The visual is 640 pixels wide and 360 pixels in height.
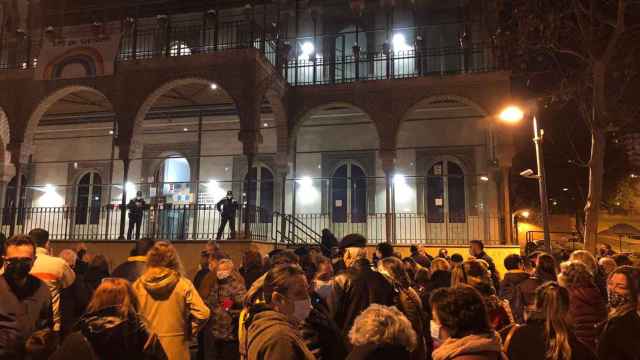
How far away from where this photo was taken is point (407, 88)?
1859 cm

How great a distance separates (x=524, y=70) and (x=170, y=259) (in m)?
15.4

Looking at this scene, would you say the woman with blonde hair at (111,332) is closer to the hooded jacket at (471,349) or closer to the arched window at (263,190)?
the hooded jacket at (471,349)

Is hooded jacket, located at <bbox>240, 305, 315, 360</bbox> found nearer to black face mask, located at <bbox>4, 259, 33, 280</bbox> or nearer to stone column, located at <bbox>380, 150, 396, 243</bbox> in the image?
black face mask, located at <bbox>4, 259, 33, 280</bbox>

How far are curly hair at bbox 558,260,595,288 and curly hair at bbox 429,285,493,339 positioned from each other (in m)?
2.35

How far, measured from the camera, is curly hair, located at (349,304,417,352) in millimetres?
2898

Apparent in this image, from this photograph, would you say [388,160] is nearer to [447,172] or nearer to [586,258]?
[447,172]

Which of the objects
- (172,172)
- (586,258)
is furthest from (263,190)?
(586,258)

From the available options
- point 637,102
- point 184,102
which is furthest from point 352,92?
point 637,102

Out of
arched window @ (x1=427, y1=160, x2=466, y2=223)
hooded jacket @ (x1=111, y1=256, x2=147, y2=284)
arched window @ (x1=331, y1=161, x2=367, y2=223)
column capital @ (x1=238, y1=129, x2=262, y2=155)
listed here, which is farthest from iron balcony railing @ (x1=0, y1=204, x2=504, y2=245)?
hooded jacket @ (x1=111, y1=256, x2=147, y2=284)

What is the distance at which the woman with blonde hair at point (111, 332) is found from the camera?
2904 millimetres

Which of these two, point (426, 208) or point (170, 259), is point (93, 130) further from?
point (170, 259)

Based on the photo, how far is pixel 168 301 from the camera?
Answer: 490 centimetres

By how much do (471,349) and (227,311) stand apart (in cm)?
354

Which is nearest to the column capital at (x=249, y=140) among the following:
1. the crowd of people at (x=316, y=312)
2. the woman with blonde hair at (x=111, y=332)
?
the crowd of people at (x=316, y=312)
